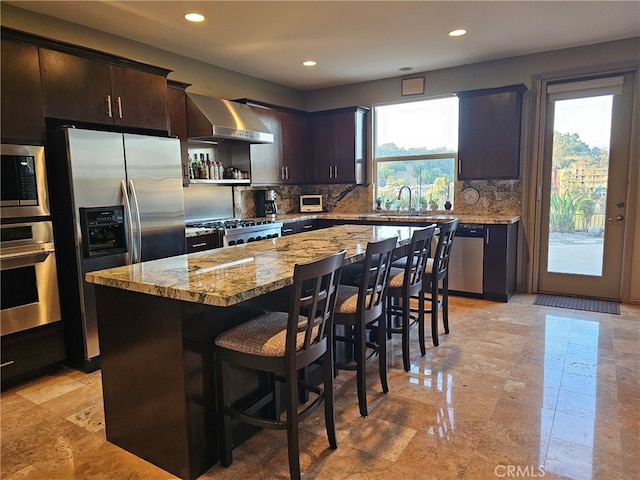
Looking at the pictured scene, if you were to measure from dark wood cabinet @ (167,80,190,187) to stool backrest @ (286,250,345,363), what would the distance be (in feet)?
8.84

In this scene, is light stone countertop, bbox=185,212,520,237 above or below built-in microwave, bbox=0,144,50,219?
below

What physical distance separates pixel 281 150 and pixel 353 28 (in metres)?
2.00

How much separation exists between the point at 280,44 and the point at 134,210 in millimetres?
2152

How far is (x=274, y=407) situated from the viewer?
2236 mm

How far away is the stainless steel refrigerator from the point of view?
2.94m

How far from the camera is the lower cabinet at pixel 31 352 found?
9.21ft

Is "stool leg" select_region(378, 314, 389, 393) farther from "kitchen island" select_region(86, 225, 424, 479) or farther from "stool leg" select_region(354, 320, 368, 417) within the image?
"kitchen island" select_region(86, 225, 424, 479)

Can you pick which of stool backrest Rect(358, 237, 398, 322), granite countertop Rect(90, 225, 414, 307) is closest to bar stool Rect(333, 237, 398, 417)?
stool backrest Rect(358, 237, 398, 322)

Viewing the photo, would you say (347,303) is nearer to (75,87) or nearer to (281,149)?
(75,87)

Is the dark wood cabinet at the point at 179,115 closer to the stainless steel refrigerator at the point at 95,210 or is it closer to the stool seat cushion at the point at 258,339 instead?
the stainless steel refrigerator at the point at 95,210

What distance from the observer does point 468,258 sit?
15.3 ft

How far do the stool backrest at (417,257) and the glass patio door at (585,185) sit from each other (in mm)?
2544

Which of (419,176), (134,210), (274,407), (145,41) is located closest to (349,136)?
(419,176)

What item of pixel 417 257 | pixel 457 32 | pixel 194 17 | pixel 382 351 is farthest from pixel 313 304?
pixel 457 32
